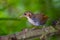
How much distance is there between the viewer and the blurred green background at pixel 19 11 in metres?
1.23

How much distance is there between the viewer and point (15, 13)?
1.25 metres

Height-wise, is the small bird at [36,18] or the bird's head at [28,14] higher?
the bird's head at [28,14]

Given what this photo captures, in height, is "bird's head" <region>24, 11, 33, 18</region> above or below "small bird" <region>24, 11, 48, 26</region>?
above

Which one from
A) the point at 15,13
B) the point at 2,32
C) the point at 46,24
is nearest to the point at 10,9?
the point at 15,13

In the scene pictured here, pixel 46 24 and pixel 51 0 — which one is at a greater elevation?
pixel 51 0

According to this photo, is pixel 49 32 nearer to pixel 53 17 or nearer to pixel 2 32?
pixel 53 17

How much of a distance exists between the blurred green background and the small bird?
28mm

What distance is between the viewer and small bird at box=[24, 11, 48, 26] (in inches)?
49.0

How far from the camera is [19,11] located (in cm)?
125

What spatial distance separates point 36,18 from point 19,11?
0.47ft

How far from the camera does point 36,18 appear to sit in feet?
4.09

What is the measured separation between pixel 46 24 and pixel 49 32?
7cm

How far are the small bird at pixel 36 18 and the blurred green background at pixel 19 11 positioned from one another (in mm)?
28

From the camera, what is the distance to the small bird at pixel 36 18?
124cm
